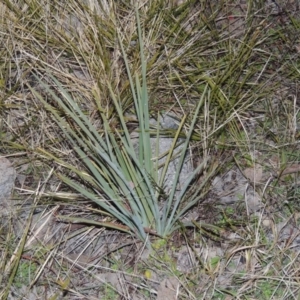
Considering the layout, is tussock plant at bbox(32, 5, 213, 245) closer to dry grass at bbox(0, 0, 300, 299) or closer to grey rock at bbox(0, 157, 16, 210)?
dry grass at bbox(0, 0, 300, 299)

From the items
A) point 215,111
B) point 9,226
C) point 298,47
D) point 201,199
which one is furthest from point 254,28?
point 9,226

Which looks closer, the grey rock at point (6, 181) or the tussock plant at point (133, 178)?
the tussock plant at point (133, 178)

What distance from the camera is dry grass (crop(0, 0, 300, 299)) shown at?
2264 millimetres

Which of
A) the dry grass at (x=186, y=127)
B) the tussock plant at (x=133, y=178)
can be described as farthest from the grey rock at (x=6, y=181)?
the tussock plant at (x=133, y=178)

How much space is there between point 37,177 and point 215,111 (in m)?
0.69

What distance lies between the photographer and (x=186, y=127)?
8.37 ft

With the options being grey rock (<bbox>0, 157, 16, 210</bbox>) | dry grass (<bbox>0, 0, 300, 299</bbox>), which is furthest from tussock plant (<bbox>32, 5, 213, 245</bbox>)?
grey rock (<bbox>0, 157, 16, 210</bbox>)

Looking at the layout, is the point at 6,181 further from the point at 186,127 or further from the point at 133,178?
the point at 186,127

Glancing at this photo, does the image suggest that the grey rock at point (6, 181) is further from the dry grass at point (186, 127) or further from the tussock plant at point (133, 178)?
the tussock plant at point (133, 178)

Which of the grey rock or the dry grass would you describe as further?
the grey rock

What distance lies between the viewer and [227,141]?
2520 millimetres

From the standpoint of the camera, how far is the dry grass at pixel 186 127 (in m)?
2.26

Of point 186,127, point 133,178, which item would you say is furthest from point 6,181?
point 186,127

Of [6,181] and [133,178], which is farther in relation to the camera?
[6,181]
